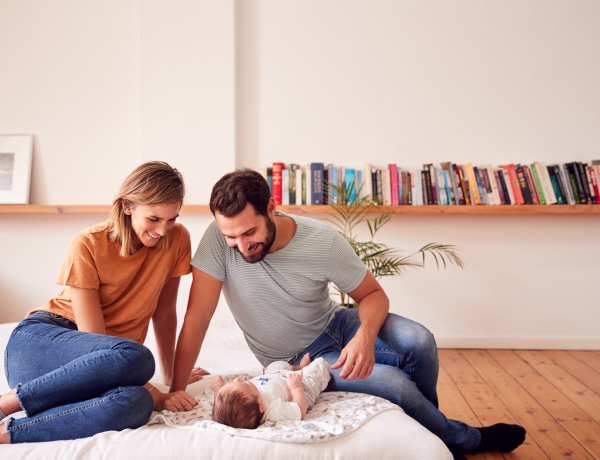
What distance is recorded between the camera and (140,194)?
196cm

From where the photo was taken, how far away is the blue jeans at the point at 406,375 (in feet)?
6.39

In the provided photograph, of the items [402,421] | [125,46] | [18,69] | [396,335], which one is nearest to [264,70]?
[125,46]

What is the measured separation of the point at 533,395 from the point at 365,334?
146 centimetres

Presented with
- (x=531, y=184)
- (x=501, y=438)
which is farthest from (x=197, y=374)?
(x=531, y=184)

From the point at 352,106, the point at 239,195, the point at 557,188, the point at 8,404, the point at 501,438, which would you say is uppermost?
the point at 352,106

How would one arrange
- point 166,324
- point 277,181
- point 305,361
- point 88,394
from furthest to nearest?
1. point 277,181
2. point 166,324
3. point 305,361
4. point 88,394

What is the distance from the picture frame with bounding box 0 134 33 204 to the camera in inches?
163

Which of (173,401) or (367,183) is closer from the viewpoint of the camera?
(173,401)

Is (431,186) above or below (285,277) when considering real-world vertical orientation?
above

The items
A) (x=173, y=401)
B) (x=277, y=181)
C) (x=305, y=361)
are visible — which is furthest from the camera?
(x=277, y=181)

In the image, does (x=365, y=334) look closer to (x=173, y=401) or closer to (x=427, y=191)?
(x=173, y=401)

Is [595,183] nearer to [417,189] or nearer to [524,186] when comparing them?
[524,186]

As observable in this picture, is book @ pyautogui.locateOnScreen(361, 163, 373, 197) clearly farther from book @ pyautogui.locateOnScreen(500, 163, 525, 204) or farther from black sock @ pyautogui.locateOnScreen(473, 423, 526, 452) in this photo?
black sock @ pyautogui.locateOnScreen(473, 423, 526, 452)

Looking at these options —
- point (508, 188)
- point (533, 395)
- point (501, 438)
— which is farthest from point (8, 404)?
point (508, 188)
